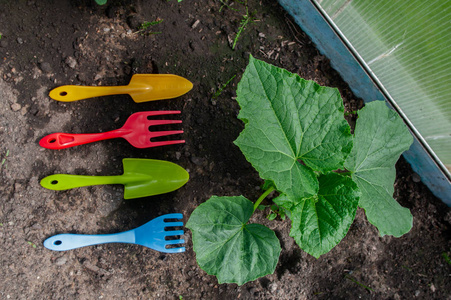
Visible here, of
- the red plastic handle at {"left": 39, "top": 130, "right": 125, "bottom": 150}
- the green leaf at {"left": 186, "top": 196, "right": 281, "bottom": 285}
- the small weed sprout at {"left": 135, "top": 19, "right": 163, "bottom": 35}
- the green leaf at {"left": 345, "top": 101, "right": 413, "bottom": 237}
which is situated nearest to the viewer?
the green leaf at {"left": 186, "top": 196, "right": 281, "bottom": 285}

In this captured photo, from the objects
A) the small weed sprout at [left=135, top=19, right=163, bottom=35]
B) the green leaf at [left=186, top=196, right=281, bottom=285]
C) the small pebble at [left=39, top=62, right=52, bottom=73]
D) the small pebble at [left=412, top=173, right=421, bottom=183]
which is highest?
the small pebble at [left=39, top=62, right=52, bottom=73]

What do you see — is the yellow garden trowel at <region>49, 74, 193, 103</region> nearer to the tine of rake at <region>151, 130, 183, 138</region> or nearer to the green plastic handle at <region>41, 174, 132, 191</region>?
the tine of rake at <region>151, 130, 183, 138</region>

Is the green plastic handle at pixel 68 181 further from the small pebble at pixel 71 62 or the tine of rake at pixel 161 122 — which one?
the small pebble at pixel 71 62

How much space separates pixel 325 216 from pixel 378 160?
0.57 meters

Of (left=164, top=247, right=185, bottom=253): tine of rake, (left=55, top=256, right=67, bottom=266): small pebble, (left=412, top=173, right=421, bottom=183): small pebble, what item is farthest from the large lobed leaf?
(left=55, top=256, right=67, bottom=266): small pebble

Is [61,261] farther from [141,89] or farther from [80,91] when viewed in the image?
[141,89]

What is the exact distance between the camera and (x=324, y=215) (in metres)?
1.54

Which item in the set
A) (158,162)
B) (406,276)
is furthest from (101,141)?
(406,276)

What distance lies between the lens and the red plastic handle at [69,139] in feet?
6.22

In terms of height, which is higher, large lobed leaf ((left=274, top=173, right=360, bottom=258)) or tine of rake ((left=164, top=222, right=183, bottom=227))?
tine of rake ((left=164, top=222, right=183, bottom=227))

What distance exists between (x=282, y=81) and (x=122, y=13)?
125 centimetres

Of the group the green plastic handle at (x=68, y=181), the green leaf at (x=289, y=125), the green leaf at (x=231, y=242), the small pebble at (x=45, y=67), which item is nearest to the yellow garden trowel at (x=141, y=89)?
the small pebble at (x=45, y=67)

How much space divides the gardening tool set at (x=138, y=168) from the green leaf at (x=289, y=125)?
2.03 feet

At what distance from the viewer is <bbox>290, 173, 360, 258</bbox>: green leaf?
1482 millimetres
